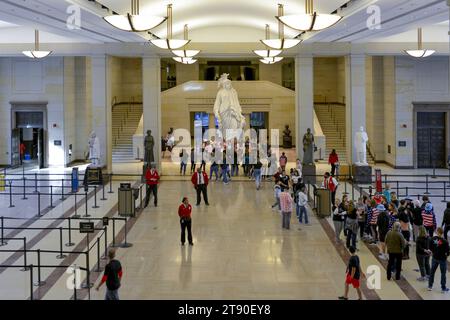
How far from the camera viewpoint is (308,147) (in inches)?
1002

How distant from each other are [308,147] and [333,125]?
10.8 meters

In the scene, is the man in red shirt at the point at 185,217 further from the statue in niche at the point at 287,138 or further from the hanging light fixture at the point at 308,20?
the statue in niche at the point at 287,138

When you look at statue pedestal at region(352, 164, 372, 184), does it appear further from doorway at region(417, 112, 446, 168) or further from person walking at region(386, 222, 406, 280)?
person walking at region(386, 222, 406, 280)

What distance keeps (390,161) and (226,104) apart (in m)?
9.51

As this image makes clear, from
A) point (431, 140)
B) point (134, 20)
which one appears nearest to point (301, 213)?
point (134, 20)

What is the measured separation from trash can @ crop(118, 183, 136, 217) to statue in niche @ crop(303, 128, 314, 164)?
34.5 feet

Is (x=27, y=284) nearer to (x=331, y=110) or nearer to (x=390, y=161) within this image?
(x=390, y=161)

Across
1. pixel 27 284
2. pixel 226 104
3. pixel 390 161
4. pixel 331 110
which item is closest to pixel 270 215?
pixel 27 284

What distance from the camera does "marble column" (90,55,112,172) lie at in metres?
26.2

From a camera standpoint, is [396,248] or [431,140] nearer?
[396,248]

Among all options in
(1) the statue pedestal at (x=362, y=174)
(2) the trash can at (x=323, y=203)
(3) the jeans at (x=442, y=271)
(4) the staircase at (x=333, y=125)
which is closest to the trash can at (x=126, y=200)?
(2) the trash can at (x=323, y=203)

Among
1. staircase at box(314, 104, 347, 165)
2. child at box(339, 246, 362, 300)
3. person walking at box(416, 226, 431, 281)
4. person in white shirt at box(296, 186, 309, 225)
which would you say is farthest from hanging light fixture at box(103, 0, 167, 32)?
staircase at box(314, 104, 347, 165)

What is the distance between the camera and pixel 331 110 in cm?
3731

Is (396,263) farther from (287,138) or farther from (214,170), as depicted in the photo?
(287,138)
